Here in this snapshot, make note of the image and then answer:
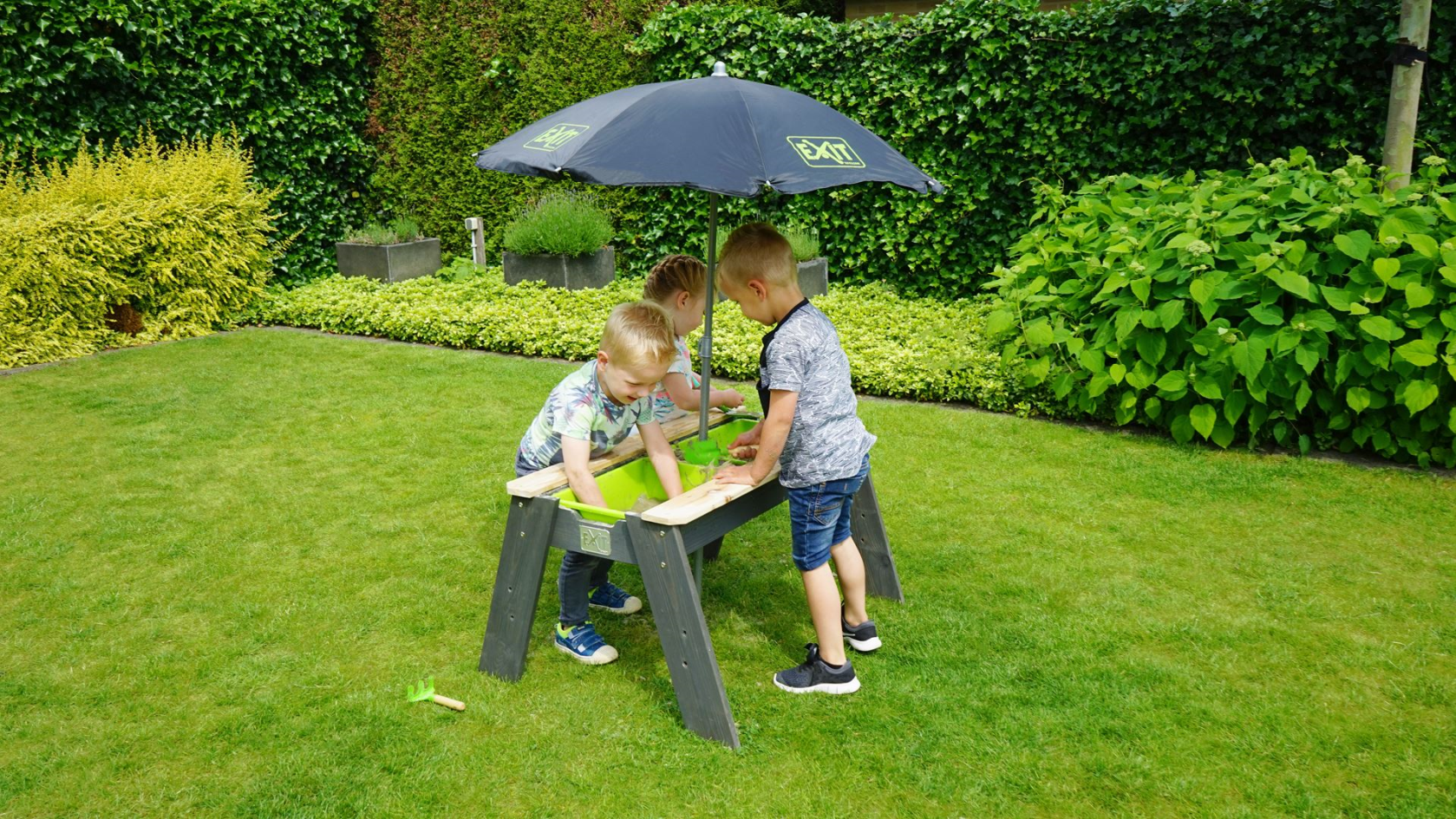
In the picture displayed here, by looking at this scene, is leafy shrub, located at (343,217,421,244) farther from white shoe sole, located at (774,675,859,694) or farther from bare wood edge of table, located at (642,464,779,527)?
white shoe sole, located at (774,675,859,694)

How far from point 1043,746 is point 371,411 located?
16.6 ft

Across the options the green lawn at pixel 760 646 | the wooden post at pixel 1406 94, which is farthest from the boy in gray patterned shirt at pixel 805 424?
the wooden post at pixel 1406 94

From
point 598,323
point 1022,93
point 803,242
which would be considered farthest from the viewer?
point 803,242

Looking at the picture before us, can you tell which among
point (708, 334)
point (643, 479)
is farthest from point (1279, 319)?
point (643, 479)

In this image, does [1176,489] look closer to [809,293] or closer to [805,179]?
[805,179]

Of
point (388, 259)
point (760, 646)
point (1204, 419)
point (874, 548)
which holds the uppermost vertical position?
point (388, 259)

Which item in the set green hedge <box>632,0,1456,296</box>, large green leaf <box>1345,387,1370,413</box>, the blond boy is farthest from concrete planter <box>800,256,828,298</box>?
the blond boy

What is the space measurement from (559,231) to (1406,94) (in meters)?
6.89

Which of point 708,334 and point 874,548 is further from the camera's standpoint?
point 874,548

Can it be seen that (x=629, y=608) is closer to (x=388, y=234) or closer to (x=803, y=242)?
(x=803, y=242)

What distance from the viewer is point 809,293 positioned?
9836 millimetres

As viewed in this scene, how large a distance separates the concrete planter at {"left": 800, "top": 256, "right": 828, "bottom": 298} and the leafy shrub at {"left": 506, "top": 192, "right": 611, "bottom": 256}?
2088 mm

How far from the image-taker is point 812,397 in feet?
11.3

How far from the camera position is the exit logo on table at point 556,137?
3.43 metres
